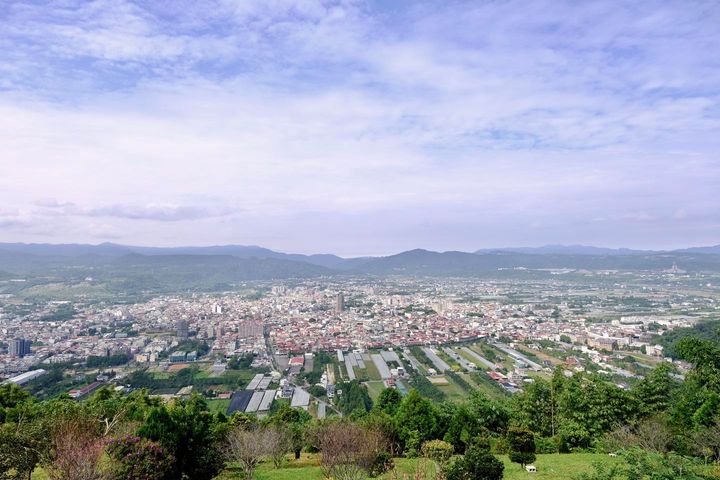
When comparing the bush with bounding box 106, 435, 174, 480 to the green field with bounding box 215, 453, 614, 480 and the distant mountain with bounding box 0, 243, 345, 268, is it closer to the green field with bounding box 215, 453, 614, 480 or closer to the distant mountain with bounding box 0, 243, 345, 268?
the green field with bounding box 215, 453, 614, 480

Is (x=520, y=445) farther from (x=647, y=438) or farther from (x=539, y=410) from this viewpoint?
(x=539, y=410)

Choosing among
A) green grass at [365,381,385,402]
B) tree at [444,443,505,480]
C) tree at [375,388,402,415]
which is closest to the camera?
tree at [444,443,505,480]

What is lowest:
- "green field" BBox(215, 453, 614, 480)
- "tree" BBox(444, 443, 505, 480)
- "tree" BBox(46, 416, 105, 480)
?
"green field" BBox(215, 453, 614, 480)

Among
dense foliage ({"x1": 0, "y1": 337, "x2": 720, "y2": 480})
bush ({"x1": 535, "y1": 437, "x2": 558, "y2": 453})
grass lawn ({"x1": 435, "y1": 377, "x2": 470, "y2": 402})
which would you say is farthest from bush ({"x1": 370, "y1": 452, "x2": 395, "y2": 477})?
grass lawn ({"x1": 435, "y1": 377, "x2": 470, "y2": 402})

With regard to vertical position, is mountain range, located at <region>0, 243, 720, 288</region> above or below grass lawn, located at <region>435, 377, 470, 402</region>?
above

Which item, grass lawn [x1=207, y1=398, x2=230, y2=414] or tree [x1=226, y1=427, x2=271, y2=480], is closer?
tree [x1=226, y1=427, x2=271, y2=480]

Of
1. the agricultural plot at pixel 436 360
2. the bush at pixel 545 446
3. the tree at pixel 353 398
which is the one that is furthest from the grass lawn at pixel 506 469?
the agricultural plot at pixel 436 360
